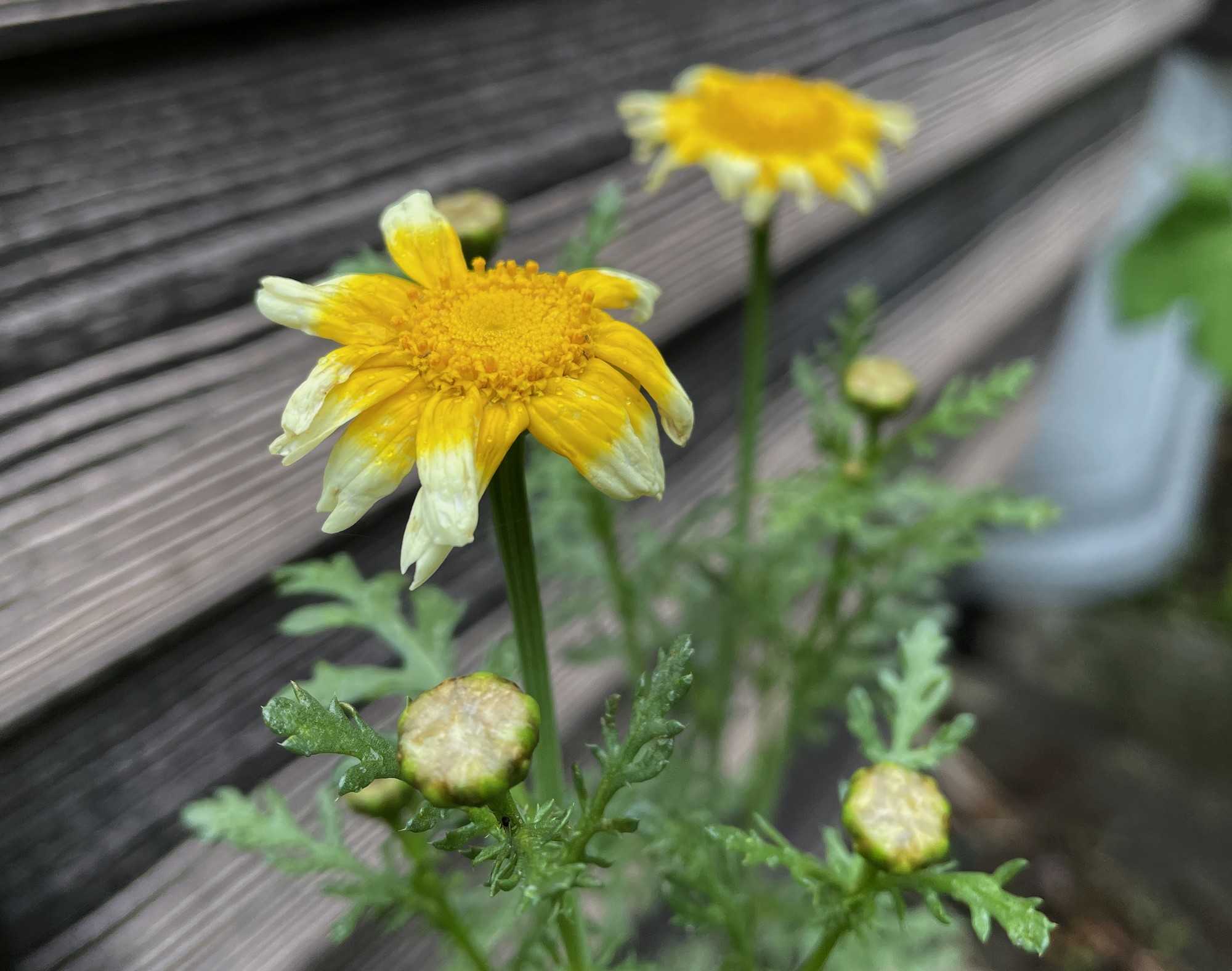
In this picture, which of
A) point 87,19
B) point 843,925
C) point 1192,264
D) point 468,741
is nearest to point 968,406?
point 843,925

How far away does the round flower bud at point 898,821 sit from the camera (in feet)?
1.41

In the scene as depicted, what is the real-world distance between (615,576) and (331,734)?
407mm

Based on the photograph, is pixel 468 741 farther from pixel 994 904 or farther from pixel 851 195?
pixel 851 195

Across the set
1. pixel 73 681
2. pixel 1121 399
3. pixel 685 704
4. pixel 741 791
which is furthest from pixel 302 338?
pixel 1121 399

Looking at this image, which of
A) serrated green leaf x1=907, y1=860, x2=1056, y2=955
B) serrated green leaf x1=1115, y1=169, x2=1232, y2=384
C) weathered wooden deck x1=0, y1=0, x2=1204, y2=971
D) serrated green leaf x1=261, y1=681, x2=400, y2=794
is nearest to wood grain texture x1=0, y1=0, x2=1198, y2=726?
weathered wooden deck x1=0, y1=0, x2=1204, y2=971

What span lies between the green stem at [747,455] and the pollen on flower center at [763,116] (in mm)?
75

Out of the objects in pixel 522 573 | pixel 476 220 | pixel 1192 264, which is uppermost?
pixel 476 220

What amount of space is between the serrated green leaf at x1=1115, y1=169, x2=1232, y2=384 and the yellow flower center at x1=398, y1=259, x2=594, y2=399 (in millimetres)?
1765

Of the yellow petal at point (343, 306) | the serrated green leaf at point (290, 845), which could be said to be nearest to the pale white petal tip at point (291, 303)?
the yellow petal at point (343, 306)

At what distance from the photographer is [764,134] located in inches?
27.4

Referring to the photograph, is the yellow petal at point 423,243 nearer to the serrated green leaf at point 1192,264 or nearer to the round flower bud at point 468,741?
the round flower bud at point 468,741

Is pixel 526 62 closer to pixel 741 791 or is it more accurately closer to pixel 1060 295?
pixel 741 791

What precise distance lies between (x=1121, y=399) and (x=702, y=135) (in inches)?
79.0

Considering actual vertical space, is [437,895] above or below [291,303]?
below
